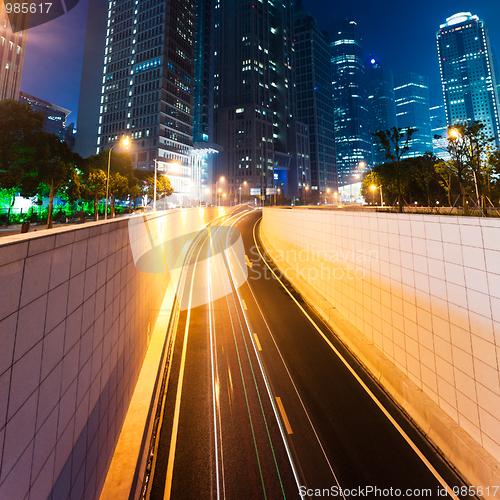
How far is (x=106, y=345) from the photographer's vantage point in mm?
6637

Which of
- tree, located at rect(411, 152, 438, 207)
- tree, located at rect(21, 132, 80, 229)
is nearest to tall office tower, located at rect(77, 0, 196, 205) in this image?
tree, located at rect(21, 132, 80, 229)

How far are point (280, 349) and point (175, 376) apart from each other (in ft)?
18.3

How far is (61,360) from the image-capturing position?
173 inches

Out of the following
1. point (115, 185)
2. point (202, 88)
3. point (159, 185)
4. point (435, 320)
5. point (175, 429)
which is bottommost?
point (175, 429)

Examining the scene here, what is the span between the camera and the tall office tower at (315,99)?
166875mm

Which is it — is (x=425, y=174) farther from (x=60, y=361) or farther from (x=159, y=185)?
(x=159, y=185)

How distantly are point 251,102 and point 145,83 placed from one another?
211 feet

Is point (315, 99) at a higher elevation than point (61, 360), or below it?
higher

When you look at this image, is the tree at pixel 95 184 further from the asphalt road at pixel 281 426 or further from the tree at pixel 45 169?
the asphalt road at pixel 281 426

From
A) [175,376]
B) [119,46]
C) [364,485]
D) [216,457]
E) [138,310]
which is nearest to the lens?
[364,485]

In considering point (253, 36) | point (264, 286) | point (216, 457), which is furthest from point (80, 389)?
point (253, 36)

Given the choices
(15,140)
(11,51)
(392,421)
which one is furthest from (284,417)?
(11,51)

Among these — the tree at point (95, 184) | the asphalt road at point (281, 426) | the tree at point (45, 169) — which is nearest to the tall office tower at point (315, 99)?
the tree at point (95, 184)

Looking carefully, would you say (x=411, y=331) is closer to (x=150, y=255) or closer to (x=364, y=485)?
(x=364, y=485)
